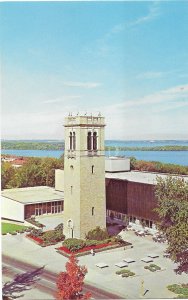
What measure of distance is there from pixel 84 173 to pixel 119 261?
5.39 meters

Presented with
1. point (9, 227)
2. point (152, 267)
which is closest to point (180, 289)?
point (152, 267)

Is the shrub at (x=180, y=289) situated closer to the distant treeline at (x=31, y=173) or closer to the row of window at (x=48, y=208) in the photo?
the row of window at (x=48, y=208)

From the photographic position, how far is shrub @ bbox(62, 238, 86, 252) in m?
22.2

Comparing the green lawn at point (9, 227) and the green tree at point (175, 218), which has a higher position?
the green tree at point (175, 218)

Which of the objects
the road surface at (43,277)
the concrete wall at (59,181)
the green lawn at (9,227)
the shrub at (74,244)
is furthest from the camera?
the concrete wall at (59,181)

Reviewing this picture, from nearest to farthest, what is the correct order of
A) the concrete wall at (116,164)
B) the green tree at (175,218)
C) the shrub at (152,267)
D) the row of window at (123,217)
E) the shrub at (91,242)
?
1. the green tree at (175,218)
2. the shrub at (152,267)
3. the shrub at (91,242)
4. the row of window at (123,217)
5. the concrete wall at (116,164)

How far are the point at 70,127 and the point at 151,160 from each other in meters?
29.5

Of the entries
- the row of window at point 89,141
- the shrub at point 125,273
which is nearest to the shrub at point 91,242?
the shrub at point 125,273

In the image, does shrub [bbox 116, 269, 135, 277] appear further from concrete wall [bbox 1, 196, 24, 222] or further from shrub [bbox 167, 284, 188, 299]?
concrete wall [bbox 1, 196, 24, 222]

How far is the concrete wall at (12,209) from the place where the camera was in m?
29.9

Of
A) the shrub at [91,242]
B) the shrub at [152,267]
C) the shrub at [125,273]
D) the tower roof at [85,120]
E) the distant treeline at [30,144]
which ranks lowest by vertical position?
the shrub at [125,273]

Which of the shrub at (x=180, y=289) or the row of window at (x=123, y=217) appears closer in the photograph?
the shrub at (x=180, y=289)

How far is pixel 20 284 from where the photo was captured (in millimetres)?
18500

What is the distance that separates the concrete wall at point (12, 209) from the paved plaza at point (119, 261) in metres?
3.62
